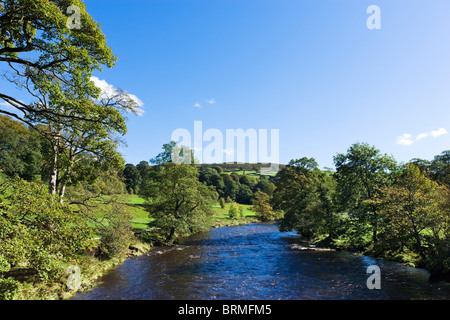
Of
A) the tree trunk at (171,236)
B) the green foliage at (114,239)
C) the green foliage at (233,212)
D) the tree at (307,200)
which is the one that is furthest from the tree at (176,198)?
the green foliage at (233,212)

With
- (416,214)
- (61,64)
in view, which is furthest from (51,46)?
(416,214)

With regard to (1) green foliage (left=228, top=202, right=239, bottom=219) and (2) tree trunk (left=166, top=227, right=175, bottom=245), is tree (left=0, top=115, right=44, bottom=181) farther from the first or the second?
(1) green foliage (left=228, top=202, right=239, bottom=219)

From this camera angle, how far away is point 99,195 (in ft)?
55.9

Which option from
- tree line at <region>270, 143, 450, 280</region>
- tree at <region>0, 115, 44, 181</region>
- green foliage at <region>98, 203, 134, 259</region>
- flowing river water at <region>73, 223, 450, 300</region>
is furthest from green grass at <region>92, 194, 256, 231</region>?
tree at <region>0, 115, 44, 181</region>

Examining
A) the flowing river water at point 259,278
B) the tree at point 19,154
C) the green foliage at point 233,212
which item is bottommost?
the green foliage at point 233,212

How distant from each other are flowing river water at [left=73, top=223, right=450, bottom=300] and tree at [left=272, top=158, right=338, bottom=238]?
5.69 metres

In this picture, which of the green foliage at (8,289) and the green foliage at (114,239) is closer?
the green foliage at (8,289)

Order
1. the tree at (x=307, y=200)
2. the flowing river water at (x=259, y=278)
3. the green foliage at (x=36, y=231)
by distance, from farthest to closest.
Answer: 1. the tree at (x=307, y=200)
2. the flowing river water at (x=259, y=278)
3. the green foliage at (x=36, y=231)

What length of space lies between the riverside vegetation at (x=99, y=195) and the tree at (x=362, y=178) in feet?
0.36

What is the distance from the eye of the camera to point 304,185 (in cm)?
3600

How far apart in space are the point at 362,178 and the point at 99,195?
25.9 m

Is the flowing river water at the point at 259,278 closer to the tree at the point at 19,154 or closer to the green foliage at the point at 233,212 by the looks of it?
the tree at the point at 19,154

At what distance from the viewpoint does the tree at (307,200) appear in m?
29.0
